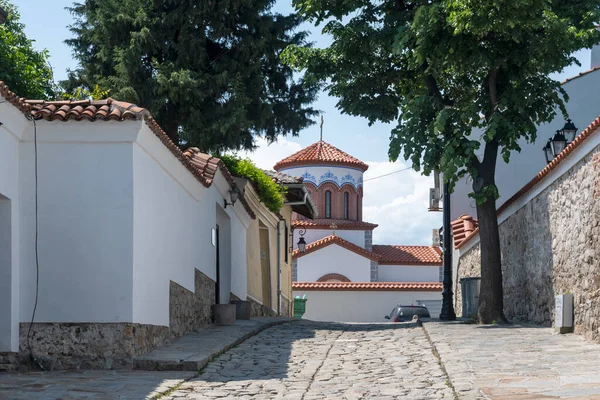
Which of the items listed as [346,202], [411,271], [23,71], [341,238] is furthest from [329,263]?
[23,71]

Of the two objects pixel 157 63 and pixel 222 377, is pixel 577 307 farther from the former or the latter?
pixel 157 63

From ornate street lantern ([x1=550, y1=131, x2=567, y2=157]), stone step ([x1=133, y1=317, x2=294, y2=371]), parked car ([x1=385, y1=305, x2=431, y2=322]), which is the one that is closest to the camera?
stone step ([x1=133, y1=317, x2=294, y2=371])

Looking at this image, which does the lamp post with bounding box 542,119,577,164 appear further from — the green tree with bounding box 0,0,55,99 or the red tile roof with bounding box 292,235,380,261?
the red tile roof with bounding box 292,235,380,261

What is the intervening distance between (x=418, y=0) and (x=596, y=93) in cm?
1070

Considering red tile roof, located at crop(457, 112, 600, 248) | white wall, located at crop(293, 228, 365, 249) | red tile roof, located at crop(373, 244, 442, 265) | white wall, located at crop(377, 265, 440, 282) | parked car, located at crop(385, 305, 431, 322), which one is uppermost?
white wall, located at crop(293, 228, 365, 249)

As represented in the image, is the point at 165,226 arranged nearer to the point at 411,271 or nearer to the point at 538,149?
the point at 538,149

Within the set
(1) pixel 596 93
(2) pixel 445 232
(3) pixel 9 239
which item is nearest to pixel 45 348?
(3) pixel 9 239

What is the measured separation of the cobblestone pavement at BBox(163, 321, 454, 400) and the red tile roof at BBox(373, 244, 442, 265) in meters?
38.0

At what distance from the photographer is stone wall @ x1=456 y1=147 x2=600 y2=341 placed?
12141 mm

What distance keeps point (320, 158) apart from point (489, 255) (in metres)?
35.2

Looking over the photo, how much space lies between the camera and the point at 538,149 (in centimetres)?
2834

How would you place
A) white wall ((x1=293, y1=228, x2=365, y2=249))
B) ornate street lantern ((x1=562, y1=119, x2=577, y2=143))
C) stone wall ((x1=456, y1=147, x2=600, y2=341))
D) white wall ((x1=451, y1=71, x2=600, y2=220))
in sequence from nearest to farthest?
stone wall ((x1=456, y1=147, x2=600, y2=341)) < ornate street lantern ((x1=562, y1=119, x2=577, y2=143)) < white wall ((x1=451, y1=71, x2=600, y2=220)) < white wall ((x1=293, y1=228, x2=365, y2=249))

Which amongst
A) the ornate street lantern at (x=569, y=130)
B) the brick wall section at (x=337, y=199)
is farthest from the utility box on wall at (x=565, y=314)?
the brick wall section at (x=337, y=199)

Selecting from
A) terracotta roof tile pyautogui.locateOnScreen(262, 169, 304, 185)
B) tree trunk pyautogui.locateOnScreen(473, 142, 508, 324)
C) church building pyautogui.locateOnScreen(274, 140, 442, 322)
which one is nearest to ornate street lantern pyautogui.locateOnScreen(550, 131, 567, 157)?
tree trunk pyautogui.locateOnScreen(473, 142, 508, 324)
